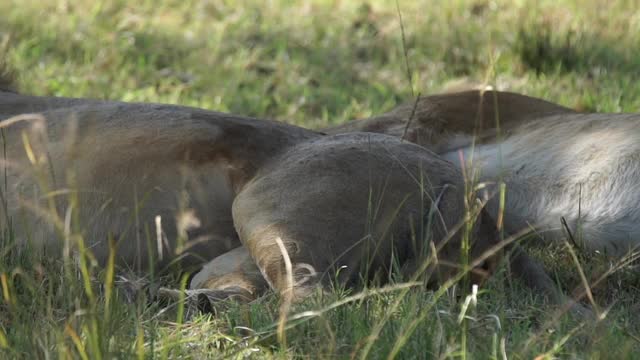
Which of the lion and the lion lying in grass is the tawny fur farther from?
the lion

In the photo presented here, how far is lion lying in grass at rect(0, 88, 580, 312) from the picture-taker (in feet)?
10.2

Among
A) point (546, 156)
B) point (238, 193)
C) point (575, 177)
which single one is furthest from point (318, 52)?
point (238, 193)

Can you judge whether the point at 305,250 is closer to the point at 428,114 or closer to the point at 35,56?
the point at 428,114

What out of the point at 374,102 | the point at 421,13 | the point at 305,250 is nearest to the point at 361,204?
the point at 305,250

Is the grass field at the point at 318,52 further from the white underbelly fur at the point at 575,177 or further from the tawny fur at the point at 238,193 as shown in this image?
the tawny fur at the point at 238,193

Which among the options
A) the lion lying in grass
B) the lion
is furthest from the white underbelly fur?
the lion lying in grass

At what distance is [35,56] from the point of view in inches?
259

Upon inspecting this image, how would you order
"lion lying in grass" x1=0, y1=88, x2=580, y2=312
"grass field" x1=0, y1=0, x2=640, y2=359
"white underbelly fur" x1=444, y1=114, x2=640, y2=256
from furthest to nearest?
"grass field" x1=0, y1=0, x2=640, y2=359
"white underbelly fur" x1=444, y1=114, x2=640, y2=256
"lion lying in grass" x1=0, y1=88, x2=580, y2=312

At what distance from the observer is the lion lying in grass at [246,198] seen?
3109 millimetres

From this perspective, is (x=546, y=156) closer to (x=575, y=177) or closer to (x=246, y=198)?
(x=575, y=177)

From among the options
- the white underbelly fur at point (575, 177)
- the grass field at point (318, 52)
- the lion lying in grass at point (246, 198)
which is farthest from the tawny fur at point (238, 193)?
the grass field at point (318, 52)

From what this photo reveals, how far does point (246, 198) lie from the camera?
3.31 m

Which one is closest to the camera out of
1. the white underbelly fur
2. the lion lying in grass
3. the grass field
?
the lion lying in grass

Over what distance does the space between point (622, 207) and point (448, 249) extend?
809mm
